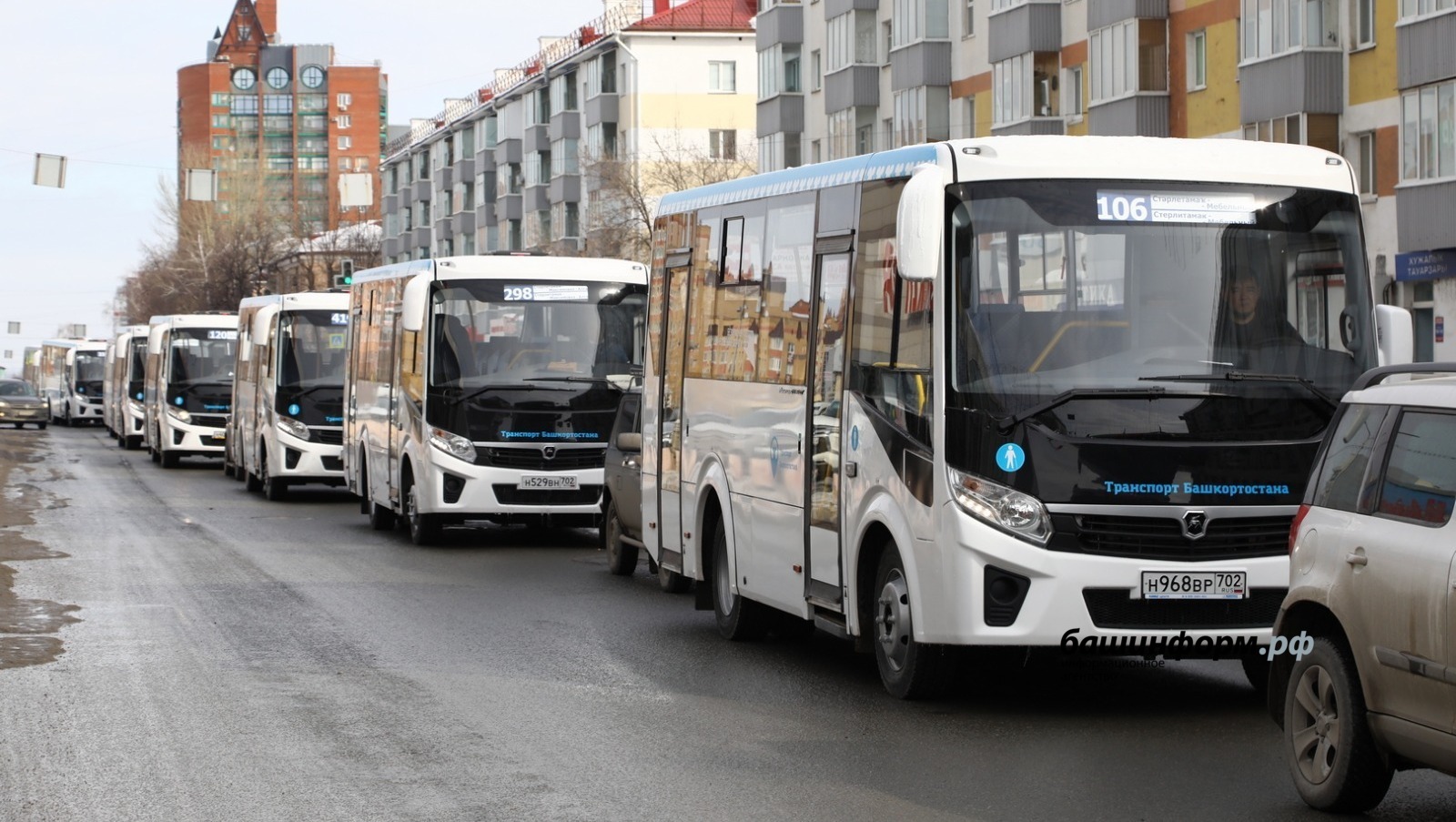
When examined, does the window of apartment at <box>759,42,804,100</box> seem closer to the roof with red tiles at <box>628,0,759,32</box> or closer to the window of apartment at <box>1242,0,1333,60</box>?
the roof with red tiles at <box>628,0,759,32</box>

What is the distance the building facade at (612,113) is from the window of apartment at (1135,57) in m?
25.9

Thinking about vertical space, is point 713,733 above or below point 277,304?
below

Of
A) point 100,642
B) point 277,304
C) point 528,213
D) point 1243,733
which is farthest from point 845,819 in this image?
point 528,213

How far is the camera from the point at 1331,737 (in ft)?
24.6

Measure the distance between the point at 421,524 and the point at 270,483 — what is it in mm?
9717

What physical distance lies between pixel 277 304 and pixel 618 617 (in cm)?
1832

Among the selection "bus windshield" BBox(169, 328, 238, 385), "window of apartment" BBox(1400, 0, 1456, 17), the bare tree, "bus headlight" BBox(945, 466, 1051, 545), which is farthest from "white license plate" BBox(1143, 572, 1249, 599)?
the bare tree

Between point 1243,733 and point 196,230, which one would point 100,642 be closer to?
point 1243,733

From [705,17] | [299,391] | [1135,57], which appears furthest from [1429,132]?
[705,17]

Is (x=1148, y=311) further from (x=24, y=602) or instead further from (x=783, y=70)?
(x=783, y=70)

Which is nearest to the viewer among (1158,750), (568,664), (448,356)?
(1158,750)

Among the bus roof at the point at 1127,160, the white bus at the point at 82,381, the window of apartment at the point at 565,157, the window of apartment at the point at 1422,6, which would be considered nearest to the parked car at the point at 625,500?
the bus roof at the point at 1127,160

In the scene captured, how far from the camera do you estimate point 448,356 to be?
2108cm

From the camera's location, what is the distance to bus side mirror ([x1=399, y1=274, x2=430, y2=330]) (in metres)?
20.9
